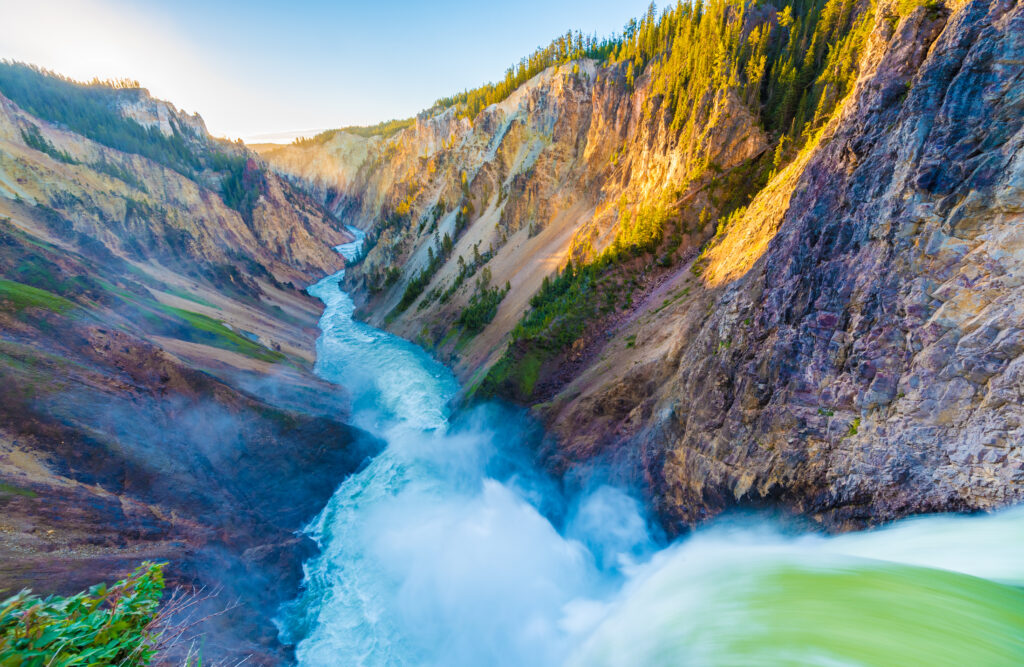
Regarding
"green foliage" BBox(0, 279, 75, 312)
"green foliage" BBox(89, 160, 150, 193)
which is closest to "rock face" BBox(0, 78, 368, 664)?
"green foliage" BBox(0, 279, 75, 312)

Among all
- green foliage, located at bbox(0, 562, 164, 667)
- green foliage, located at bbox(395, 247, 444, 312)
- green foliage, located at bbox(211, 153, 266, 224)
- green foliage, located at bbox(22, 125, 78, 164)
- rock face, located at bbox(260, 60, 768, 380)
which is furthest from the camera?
green foliage, located at bbox(211, 153, 266, 224)

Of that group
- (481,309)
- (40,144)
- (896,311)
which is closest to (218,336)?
(481,309)

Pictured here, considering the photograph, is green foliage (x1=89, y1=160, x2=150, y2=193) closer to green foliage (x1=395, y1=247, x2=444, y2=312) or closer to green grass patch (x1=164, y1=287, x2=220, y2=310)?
green grass patch (x1=164, y1=287, x2=220, y2=310)

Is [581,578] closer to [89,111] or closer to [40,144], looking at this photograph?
[40,144]

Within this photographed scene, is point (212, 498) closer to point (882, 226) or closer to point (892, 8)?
point (882, 226)

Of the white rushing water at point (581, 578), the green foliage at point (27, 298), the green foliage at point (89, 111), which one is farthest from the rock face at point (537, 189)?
the green foliage at point (89, 111)
